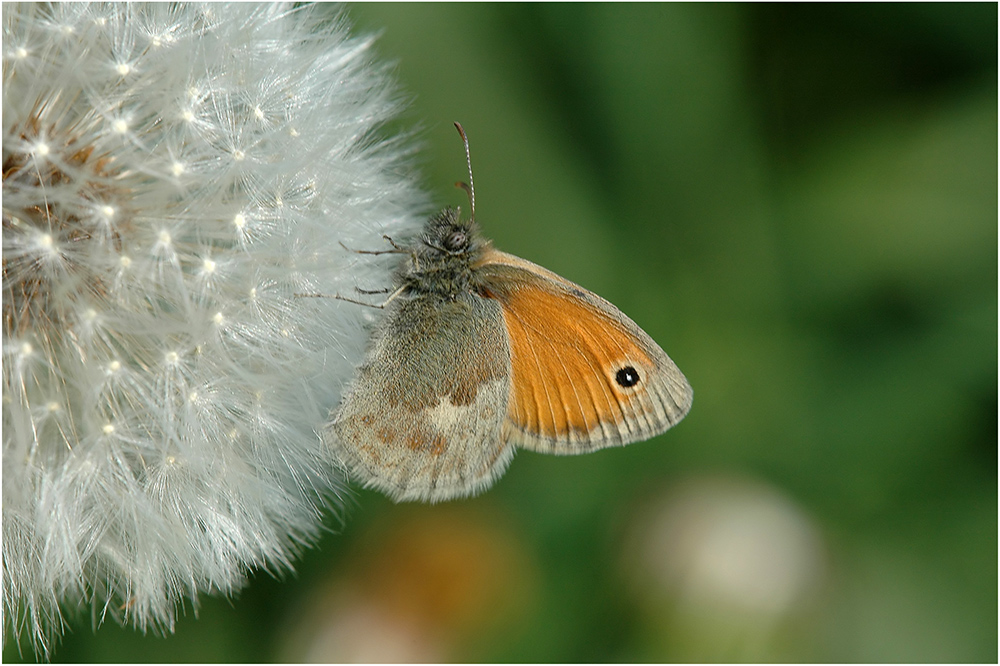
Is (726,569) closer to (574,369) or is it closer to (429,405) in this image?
(574,369)

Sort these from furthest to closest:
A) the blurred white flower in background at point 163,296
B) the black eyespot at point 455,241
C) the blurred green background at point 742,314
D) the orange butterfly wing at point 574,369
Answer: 1. the blurred green background at point 742,314
2. the black eyespot at point 455,241
3. the orange butterfly wing at point 574,369
4. the blurred white flower in background at point 163,296

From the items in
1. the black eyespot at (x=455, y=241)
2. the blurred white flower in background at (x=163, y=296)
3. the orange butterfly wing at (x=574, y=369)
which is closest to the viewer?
the blurred white flower in background at (x=163, y=296)

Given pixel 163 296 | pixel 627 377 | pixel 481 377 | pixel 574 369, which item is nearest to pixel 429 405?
pixel 481 377

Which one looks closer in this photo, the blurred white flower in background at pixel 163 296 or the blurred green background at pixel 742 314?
the blurred white flower in background at pixel 163 296

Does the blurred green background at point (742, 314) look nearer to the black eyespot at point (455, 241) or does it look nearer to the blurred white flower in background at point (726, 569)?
the blurred white flower in background at point (726, 569)

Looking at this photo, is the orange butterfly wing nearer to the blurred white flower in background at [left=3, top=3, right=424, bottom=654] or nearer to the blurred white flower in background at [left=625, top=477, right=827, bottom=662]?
the blurred white flower in background at [left=3, top=3, right=424, bottom=654]

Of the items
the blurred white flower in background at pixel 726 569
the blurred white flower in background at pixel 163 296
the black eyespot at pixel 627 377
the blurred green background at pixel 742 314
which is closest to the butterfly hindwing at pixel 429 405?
the blurred white flower in background at pixel 163 296

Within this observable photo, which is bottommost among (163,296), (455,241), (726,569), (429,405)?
(726,569)

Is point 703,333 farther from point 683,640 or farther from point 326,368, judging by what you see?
point 326,368

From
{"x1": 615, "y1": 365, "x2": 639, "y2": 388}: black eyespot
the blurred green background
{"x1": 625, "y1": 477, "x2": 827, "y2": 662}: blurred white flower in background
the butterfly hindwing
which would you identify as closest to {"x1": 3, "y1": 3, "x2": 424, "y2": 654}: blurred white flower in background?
the butterfly hindwing
